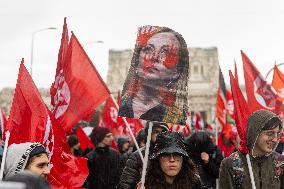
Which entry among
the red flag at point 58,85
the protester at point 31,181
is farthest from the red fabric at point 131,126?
the protester at point 31,181

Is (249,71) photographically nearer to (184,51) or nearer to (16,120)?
(184,51)

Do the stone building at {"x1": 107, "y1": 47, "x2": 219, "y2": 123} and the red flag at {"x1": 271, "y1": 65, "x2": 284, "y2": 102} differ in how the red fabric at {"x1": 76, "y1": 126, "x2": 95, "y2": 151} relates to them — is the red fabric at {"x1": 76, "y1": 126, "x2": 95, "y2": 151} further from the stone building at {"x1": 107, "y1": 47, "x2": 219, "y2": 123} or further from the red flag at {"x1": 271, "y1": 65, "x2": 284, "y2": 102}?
the stone building at {"x1": 107, "y1": 47, "x2": 219, "y2": 123}

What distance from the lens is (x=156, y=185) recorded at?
3.30 meters

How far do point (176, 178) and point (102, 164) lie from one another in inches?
122

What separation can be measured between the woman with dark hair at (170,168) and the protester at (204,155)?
2.61m

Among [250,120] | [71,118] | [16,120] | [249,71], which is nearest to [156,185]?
[250,120]

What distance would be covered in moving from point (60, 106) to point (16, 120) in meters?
1.03

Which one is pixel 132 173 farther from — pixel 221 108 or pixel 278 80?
pixel 221 108

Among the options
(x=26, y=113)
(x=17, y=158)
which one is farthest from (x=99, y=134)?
(x=17, y=158)

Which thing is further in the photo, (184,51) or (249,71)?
(249,71)

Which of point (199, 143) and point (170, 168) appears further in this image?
point (199, 143)

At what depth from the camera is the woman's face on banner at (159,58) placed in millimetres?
3787

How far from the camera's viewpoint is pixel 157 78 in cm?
378

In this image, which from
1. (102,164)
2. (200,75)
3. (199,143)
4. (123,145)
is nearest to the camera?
(199,143)
